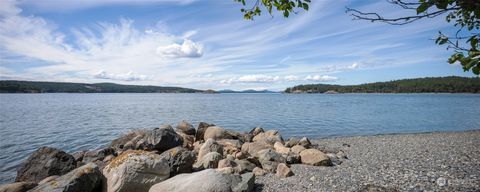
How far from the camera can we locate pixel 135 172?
8.99 meters

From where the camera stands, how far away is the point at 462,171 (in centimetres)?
1129

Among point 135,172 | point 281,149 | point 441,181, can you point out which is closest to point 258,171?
point 135,172

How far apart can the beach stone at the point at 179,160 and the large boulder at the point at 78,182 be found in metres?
2.22

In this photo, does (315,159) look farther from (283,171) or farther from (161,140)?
(161,140)

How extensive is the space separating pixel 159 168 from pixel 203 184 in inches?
75.8

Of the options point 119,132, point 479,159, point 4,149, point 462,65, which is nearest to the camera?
point 462,65

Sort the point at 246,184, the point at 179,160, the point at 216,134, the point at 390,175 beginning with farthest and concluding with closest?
the point at 216,134, the point at 390,175, the point at 179,160, the point at 246,184

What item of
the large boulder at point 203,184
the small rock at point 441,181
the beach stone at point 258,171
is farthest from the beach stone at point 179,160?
the small rock at point 441,181

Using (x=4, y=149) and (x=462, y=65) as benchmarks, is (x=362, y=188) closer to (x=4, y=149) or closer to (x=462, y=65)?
(x=462, y=65)

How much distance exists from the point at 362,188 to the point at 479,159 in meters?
8.38

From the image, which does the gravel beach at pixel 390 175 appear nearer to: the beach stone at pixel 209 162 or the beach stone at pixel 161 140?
the beach stone at pixel 209 162

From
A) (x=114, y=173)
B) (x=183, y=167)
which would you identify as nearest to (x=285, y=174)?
(x=183, y=167)

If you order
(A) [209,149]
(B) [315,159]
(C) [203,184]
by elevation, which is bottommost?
(B) [315,159]

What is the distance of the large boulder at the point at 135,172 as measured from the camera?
8.87m
